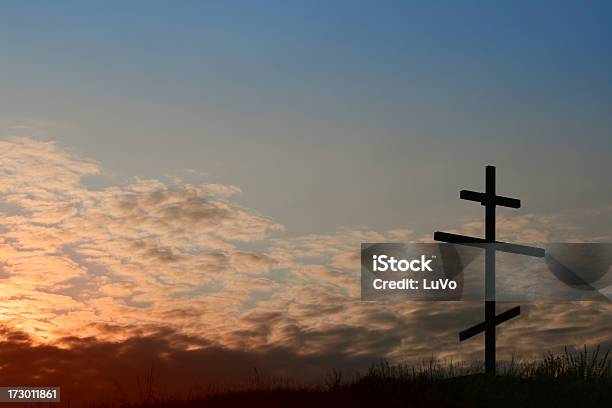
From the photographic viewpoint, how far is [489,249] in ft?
77.0

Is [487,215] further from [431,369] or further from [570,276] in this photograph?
[431,369]

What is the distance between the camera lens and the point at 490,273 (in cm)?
2338

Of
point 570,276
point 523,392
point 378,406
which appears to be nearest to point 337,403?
point 378,406

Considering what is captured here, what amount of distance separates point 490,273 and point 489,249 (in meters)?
0.66

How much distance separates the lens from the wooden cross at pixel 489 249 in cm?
2305

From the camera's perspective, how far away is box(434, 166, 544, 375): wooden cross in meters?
23.0

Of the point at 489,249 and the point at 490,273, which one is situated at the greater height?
the point at 489,249

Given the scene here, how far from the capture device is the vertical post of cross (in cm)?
2292

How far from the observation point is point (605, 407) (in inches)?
788

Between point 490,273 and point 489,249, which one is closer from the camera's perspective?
point 490,273

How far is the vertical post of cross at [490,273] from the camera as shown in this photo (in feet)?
75.2

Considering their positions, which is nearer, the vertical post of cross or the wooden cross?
the vertical post of cross

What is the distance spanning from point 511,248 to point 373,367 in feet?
18.5

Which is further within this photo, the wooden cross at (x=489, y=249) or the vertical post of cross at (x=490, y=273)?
the wooden cross at (x=489, y=249)
